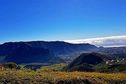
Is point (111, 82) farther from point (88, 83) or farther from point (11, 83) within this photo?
point (11, 83)

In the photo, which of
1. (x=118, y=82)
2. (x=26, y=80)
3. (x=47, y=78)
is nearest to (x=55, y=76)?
(x=47, y=78)

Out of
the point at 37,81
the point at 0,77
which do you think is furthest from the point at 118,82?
the point at 0,77

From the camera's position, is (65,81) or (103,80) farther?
(103,80)

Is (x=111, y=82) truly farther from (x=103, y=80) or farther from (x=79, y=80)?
(x=79, y=80)

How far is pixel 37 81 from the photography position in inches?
765

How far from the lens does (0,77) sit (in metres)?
19.5

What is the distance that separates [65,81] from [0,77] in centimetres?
516

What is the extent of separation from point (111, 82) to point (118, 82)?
2.16ft

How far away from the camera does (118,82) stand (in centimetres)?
2133

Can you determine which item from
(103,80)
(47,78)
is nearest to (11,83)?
(47,78)

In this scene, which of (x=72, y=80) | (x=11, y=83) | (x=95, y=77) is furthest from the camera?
(x=95, y=77)

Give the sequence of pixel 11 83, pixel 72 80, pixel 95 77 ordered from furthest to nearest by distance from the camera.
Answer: pixel 95 77 → pixel 72 80 → pixel 11 83

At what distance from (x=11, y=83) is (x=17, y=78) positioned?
0.88m

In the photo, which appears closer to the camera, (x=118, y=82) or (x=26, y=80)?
(x=26, y=80)
